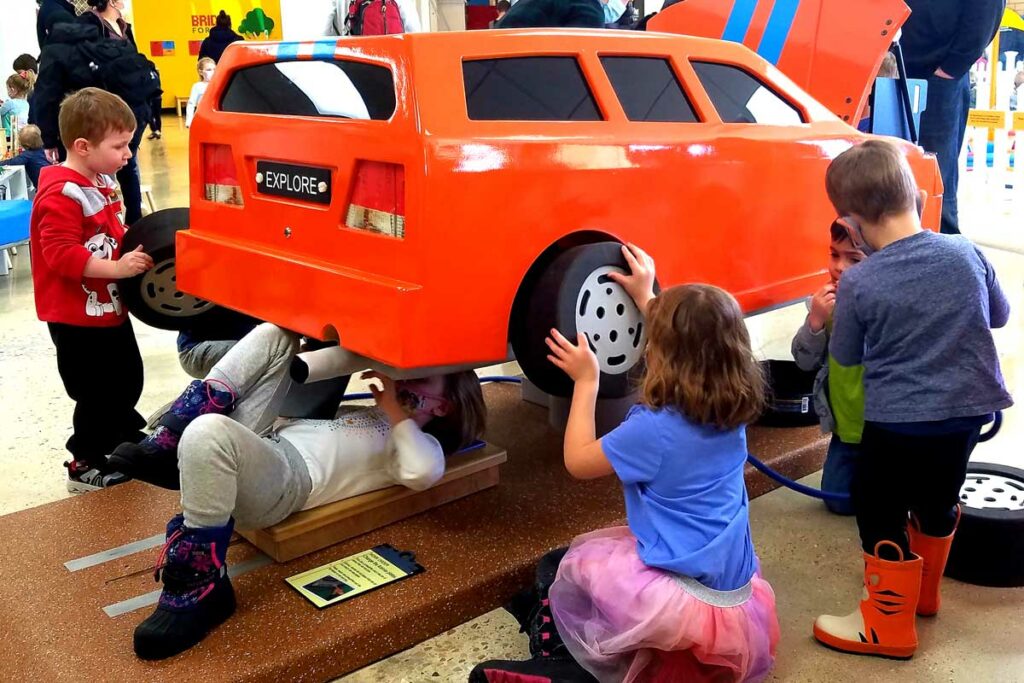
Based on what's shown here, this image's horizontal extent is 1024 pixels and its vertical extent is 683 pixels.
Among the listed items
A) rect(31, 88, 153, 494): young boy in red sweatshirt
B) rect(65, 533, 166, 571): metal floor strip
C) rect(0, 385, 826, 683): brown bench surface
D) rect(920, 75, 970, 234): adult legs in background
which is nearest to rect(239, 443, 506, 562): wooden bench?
rect(0, 385, 826, 683): brown bench surface

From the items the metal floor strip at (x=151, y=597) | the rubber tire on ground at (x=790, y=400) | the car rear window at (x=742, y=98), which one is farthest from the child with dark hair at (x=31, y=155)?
the rubber tire on ground at (x=790, y=400)

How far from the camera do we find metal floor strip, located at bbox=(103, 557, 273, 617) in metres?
2.61

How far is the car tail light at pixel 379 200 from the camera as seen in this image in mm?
2607

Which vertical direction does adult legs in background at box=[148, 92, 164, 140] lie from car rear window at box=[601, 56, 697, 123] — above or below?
below

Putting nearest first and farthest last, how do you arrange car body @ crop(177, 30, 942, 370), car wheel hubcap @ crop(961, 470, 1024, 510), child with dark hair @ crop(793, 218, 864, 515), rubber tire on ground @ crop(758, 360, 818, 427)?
car body @ crop(177, 30, 942, 370), child with dark hair @ crop(793, 218, 864, 515), car wheel hubcap @ crop(961, 470, 1024, 510), rubber tire on ground @ crop(758, 360, 818, 427)

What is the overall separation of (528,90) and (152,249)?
1625 mm

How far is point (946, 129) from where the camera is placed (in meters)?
6.65

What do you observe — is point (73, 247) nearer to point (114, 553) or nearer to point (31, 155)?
point (114, 553)

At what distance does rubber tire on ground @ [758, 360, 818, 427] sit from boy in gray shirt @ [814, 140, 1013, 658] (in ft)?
4.09

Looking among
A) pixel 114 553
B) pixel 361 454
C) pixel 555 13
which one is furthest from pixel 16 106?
pixel 361 454

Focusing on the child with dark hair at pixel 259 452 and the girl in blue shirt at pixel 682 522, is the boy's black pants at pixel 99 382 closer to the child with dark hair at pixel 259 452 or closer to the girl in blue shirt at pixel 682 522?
the child with dark hair at pixel 259 452

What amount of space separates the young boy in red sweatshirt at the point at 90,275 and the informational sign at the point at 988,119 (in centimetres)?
915

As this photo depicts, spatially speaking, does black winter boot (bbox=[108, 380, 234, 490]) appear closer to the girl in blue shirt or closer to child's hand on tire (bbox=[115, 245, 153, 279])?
child's hand on tire (bbox=[115, 245, 153, 279])

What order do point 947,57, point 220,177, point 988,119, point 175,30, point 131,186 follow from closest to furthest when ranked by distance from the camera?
point 220,177 < point 947,57 < point 131,186 < point 988,119 < point 175,30
